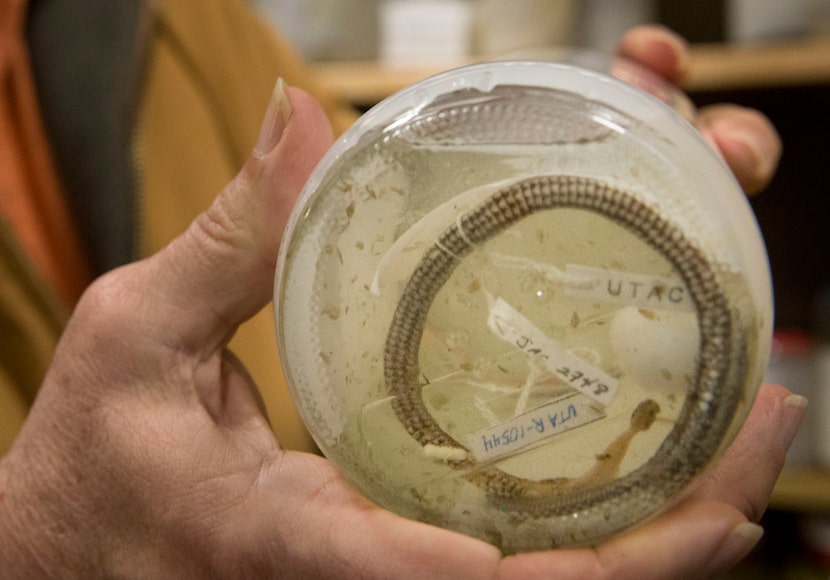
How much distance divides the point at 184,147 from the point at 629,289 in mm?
492

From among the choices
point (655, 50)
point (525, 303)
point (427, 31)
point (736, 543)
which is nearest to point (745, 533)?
point (736, 543)

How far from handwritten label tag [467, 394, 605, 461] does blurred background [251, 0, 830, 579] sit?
25.3 inches

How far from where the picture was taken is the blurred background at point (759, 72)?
0.81 metres

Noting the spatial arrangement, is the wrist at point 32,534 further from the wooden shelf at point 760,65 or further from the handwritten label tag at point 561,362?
the wooden shelf at point 760,65

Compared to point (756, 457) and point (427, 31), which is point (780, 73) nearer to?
point (427, 31)

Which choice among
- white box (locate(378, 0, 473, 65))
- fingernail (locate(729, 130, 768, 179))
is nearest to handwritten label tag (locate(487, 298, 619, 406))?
fingernail (locate(729, 130, 768, 179))

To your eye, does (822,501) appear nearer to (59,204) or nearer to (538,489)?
(538,489)

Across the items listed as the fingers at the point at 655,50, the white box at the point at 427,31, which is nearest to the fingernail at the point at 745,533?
the fingers at the point at 655,50

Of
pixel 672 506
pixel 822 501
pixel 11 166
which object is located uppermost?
pixel 11 166

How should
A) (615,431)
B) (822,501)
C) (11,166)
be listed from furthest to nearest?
(822,501) < (11,166) < (615,431)

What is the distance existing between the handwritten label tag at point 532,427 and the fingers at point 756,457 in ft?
0.22

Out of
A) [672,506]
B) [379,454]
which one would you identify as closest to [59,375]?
[379,454]

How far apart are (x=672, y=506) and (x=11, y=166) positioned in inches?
21.3

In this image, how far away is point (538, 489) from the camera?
289mm
